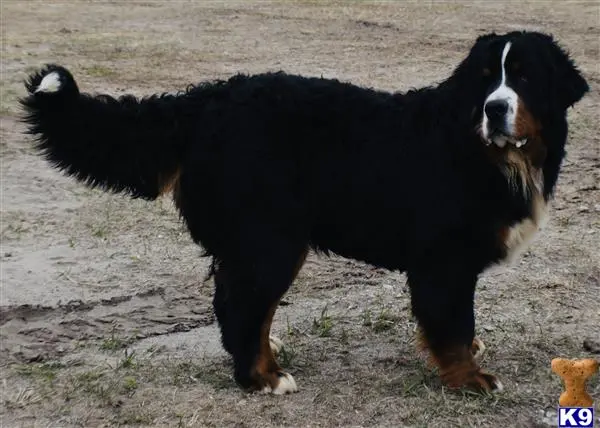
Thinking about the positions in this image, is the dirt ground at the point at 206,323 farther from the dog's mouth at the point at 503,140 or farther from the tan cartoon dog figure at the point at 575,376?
the dog's mouth at the point at 503,140

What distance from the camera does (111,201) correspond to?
7.54 metres

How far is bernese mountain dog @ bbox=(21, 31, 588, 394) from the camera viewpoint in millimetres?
4246

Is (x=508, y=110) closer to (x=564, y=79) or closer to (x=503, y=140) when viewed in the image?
(x=503, y=140)

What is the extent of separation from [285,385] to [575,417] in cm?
139

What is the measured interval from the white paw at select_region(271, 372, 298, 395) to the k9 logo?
129cm

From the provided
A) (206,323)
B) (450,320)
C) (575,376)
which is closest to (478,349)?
(450,320)

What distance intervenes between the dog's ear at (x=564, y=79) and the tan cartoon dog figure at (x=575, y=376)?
1199 mm

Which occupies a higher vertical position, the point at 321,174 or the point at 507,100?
the point at 507,100

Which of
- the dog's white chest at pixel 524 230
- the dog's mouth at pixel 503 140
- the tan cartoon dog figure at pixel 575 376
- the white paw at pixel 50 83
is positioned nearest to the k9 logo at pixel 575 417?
the tan cartoon dog figure at pixel 575 376

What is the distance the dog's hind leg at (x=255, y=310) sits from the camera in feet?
14.4

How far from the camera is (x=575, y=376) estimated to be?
3826 mm

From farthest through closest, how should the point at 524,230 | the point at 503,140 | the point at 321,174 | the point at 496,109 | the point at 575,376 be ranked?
the point at 321,174 → the point at 524,230 → the point at 503,140 → the point at 496,109 → the point at 575,376

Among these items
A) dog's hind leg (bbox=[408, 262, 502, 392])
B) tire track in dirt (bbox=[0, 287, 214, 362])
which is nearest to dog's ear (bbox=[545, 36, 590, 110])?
dog's hind leg (bbox=[408, 262, 502, 392])

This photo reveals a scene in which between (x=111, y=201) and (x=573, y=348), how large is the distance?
4101 millimetres
